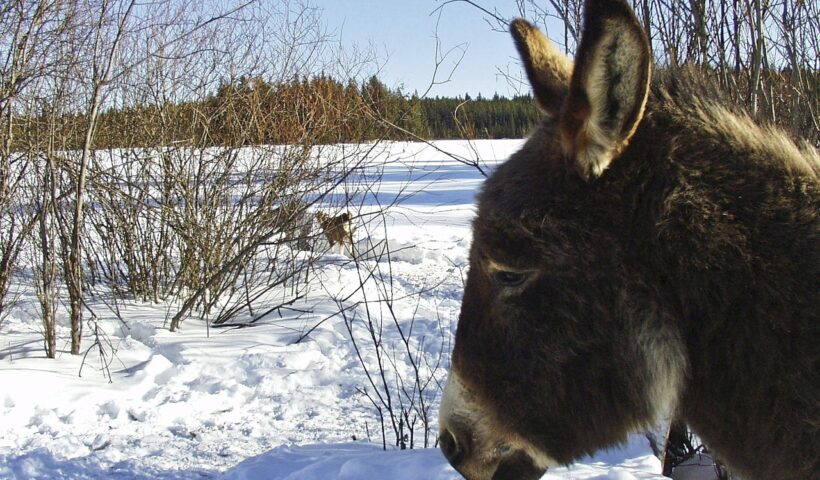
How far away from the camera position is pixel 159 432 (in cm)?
477

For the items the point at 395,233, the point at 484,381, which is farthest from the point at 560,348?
the point at 395,233

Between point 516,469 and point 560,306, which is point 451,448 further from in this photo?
point 560,306

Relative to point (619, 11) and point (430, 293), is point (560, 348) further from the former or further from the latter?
point (430, 293)

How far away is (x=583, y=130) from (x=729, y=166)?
35 centimetres

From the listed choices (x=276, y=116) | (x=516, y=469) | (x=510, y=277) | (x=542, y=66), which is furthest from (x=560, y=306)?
(x=276, y=116)

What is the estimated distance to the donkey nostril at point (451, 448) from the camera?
5.62 feet

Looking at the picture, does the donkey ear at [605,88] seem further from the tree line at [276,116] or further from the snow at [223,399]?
the tree line at [276,116]

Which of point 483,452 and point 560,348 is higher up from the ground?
point 560,348

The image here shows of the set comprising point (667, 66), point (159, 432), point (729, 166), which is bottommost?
point (159, 432)

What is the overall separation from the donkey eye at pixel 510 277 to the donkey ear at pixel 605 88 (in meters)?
0.29

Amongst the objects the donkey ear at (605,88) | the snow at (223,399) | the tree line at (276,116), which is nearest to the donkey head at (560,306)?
the donkey ear at (605,88)

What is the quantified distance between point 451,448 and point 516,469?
0.18 meters

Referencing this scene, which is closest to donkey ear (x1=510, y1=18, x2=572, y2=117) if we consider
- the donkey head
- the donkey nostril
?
the donkey head

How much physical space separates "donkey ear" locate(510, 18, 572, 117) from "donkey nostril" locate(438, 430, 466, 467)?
0.90 m
